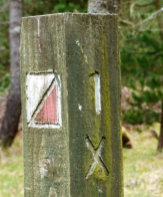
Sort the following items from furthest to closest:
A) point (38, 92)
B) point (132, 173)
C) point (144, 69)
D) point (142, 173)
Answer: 1. point (144, 69)
2. point (142, 173)
3. point (132, 173)
4. point (38, 92)

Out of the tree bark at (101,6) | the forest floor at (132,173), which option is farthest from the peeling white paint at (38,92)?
the forest floor at (132,173)

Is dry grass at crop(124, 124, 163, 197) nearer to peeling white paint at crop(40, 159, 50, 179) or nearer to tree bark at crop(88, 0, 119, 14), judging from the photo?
tree bark at crop(88, 0, 119, 14)

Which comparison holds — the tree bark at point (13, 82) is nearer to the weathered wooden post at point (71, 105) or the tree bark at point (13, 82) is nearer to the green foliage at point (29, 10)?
the green foliage at point (29, 10)

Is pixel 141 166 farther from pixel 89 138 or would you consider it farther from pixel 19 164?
pixel 89 138

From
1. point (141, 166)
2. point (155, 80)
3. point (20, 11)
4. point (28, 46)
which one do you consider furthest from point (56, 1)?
point (28, 46)

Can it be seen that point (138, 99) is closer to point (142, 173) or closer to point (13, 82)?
point (142, 173)

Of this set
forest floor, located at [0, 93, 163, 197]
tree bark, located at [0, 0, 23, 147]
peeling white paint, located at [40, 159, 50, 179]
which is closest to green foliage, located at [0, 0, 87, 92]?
tree bark, located at [0, 0, 23, 147]

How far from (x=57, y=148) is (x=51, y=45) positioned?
60 centimetres

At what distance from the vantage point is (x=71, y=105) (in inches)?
81.0

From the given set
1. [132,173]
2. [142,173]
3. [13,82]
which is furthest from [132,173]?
[13,82]

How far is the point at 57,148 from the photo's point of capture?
212 cm

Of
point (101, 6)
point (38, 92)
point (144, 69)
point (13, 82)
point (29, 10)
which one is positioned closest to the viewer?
point (38, 92)

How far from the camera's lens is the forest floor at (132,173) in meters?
4.87

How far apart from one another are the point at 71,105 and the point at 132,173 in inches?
149
